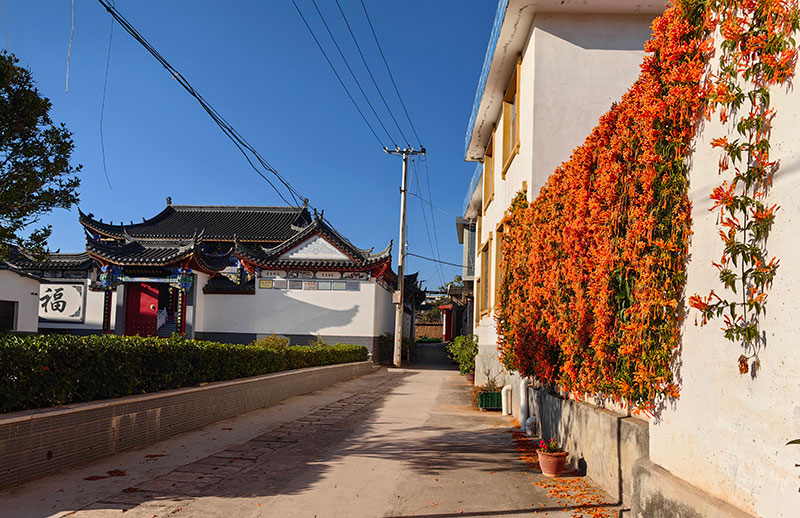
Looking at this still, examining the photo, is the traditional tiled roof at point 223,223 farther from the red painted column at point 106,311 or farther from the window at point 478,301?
the window at point 478,301

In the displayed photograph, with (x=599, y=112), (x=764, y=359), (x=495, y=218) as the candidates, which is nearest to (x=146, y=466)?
(x=764, y=359)

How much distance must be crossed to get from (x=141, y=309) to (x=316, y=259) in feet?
25.5

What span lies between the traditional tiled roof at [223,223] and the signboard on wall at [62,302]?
6.36 m

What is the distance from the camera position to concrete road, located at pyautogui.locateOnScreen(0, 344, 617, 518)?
546 centimetres

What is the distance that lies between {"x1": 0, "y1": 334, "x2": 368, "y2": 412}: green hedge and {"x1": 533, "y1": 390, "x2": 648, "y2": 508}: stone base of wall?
18.9 ft

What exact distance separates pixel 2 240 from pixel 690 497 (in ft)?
27.0

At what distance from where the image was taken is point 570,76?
1162 centimetres

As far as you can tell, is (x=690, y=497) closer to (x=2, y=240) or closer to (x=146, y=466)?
(x=146, y=466)

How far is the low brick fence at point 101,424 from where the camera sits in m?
5.86

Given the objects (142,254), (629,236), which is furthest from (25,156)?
(142,254)

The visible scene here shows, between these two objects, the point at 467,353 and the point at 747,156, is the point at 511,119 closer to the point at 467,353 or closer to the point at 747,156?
the point at 467,353

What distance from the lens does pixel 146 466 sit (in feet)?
22.7

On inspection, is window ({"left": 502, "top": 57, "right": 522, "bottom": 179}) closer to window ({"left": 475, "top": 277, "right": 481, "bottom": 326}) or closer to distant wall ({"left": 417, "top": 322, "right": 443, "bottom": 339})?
window ({"left": 475, "top": 277, "right": 481, "bottom": 326})

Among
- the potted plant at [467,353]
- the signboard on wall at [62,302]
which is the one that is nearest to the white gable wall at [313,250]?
the signboard on wall at [62,302]
